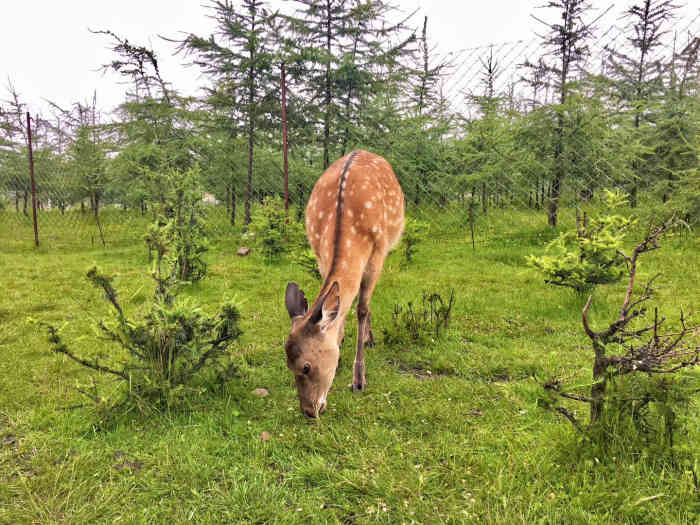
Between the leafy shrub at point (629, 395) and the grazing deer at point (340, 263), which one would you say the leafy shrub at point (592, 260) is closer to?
the grazing deer at point (340, 263)

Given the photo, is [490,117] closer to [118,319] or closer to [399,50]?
[399,50]

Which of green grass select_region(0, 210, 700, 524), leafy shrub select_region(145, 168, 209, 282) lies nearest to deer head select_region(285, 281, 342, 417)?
green grass select_region(0, 210, 700, 524)

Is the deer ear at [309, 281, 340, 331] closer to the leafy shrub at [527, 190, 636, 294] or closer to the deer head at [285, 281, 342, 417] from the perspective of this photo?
Answer: the deer head at [285, 281, 342, 417]

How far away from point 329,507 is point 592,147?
34.1 feet

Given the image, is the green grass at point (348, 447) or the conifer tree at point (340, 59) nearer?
the green grass at point (348, 447)

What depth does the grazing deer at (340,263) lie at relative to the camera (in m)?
2.96

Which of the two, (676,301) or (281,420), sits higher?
(676,301)

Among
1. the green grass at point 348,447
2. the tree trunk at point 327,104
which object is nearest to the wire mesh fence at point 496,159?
the tree trunk at point 327,104

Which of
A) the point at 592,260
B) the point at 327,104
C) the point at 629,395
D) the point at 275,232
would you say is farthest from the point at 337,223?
the point at 327,104

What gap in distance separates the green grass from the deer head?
1.07 ft

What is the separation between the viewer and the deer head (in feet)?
9.48

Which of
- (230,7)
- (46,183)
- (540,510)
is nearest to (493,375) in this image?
(540,510)

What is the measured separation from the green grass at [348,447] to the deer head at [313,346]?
327 mm

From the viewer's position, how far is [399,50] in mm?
11961
